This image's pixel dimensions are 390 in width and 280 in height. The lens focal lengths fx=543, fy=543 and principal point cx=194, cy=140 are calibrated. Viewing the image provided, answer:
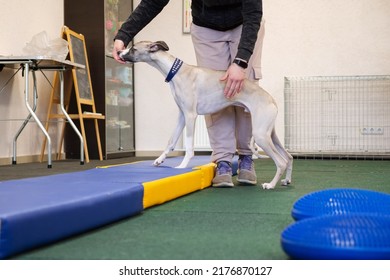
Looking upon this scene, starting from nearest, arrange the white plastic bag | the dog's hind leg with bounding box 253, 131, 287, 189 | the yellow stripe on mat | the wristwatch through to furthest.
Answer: the yellow stripe on mat
the wristwatch
the dog's hind leg with bounding box 253, 131, 287, 189
the white plastic bag

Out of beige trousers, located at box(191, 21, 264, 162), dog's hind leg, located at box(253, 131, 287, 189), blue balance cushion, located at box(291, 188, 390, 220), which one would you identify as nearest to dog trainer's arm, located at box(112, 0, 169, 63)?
beige trousers, located at box(191, 21, 264, 162)

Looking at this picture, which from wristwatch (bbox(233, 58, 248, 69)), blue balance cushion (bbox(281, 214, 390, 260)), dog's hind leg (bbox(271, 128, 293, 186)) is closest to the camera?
blue balance cushion (bbox(281, 214, 390, 260))

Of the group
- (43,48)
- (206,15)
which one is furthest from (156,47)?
(43,48)

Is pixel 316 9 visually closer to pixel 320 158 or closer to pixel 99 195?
pixel 320 158

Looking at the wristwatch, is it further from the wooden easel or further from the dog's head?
the wooden easel

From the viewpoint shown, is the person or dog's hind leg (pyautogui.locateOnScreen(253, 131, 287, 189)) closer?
dog's hind leg (pyautogui.locateOnScreen(253, 131, 287, 189))

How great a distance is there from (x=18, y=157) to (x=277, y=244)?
14.9ft

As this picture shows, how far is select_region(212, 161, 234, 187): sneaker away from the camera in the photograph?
3188mm

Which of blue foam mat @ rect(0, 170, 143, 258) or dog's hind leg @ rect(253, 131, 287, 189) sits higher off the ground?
dog's hind leg @ rect(253, 131, 287, 189)

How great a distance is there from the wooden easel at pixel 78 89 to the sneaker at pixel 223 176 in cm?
299

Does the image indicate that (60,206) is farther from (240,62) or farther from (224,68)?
(224,68)

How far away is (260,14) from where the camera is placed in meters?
2.92

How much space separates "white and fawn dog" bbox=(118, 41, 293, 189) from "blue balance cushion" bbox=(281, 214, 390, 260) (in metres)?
1.65

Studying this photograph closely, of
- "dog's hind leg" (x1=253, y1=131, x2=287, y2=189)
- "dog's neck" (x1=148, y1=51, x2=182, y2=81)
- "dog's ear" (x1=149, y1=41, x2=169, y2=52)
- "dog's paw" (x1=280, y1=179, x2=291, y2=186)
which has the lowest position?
"dog's paw" (x1=280, y1=179, x2=291, y2=186)
